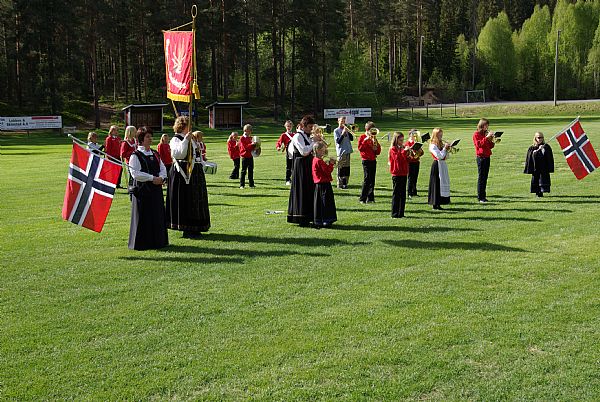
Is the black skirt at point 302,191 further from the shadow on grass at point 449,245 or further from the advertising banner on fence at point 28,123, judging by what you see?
the advertising banner on fence at point 28,123

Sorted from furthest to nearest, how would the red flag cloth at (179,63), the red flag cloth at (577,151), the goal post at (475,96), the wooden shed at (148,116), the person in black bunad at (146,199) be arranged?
the goal post at (475,96) → the wooden shed at (148,116) → the red flag cloth at (577,151) → the red flag cloth at (179,63) → the person in black bunad at (146,199)

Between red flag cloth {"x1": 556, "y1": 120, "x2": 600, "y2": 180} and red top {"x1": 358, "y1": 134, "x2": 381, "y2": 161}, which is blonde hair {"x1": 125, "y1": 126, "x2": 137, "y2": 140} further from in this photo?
red flag cloth {"x1": 556, "y1": 120, "x2": 600, "y2": 180}

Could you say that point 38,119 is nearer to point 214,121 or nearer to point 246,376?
point 214,121

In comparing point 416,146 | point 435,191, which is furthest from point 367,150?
point 435,191

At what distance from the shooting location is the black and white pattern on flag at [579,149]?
1772 centimetres

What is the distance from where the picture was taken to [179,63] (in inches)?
451

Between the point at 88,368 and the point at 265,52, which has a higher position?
the point at 265,52

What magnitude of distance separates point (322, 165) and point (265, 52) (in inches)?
2695

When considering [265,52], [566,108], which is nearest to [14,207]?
[265,52]

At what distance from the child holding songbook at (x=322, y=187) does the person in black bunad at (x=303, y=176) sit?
0.18 m

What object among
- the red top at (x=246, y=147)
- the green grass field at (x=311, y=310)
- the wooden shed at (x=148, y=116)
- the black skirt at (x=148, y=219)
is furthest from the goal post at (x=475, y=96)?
the black skirt at (x=148, y=219)

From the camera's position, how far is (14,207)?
16.7 metres

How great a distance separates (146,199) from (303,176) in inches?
139

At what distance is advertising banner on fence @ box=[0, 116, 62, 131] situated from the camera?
170ft
